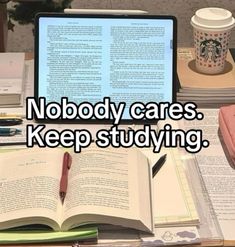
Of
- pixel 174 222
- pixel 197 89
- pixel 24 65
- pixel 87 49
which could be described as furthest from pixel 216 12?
pixel 174 222

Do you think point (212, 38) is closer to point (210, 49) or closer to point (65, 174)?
point (210, 49)

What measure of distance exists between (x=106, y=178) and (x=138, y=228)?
0.32 feet

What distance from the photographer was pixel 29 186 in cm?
92

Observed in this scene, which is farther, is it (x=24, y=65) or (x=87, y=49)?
(x=24, y=65)

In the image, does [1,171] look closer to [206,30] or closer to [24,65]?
[24,65]

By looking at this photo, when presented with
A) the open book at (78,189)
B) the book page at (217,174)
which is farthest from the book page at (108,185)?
the book page at (217,174)

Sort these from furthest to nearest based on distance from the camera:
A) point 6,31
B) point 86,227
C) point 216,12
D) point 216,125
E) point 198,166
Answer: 1. point 6,31
2. point 216,12
3. point 216,125
4. point 198,166
5. point 86,227

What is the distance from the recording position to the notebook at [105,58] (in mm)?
1183

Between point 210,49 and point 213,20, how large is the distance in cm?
6

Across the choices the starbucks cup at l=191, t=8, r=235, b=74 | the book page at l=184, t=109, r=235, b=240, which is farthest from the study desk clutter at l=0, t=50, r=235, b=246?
the starbucks cup at l=191, t=8, r=235, b=74

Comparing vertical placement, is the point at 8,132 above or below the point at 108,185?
above

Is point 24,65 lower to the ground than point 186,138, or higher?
higher

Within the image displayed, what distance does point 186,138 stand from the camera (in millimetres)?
1119

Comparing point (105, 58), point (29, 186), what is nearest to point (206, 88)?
point (105, 58)
